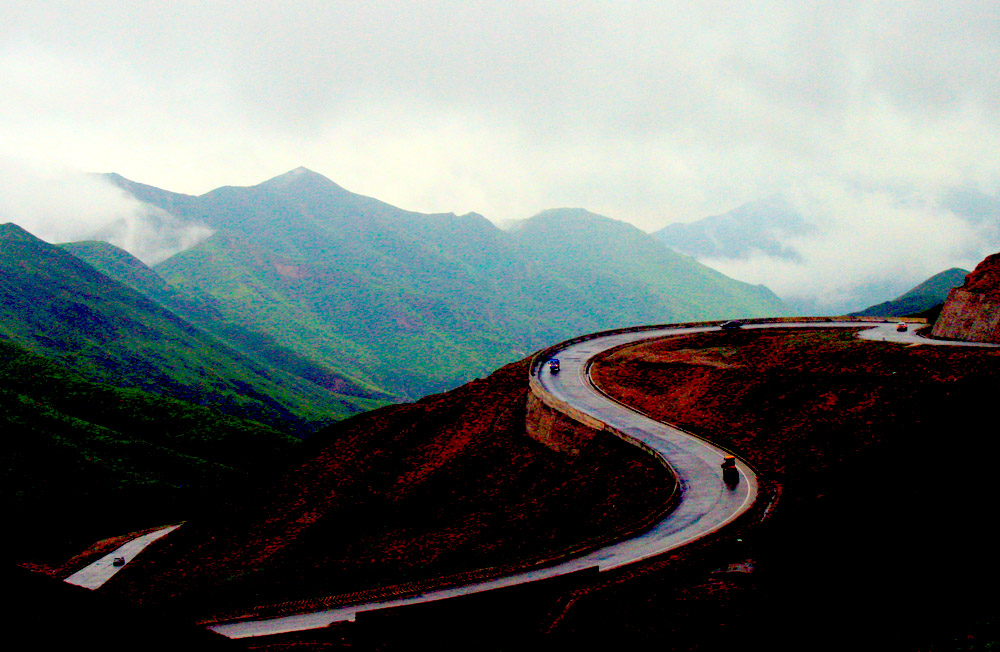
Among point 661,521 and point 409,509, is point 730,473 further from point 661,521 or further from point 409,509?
point 409,509

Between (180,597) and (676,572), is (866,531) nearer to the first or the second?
(676,572)

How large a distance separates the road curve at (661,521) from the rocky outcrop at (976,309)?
2467 mm

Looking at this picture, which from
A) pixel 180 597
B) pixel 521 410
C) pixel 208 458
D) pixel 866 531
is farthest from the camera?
pixel 208 458

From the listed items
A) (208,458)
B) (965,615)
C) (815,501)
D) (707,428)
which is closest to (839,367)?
(707,428)

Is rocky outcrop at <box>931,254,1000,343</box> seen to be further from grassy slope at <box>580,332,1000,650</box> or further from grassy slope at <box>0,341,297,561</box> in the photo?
Answer: grassy slope at <box>0,341,297,561</box>

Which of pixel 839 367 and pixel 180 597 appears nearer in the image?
pixel 180 597

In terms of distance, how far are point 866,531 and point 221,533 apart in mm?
45030

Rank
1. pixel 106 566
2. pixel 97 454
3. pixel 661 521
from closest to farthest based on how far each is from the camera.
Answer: pixel 661 521
pixel 106 566
pixel 97 454

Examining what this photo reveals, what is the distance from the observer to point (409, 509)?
143 ft

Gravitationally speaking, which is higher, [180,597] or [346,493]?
[346,493]

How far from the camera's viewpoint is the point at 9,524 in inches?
3063

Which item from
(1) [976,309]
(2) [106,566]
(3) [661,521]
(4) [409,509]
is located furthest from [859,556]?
(2) [106,566]

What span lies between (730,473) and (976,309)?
28280mm

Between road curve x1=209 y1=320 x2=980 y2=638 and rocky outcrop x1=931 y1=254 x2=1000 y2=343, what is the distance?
2467 mm
